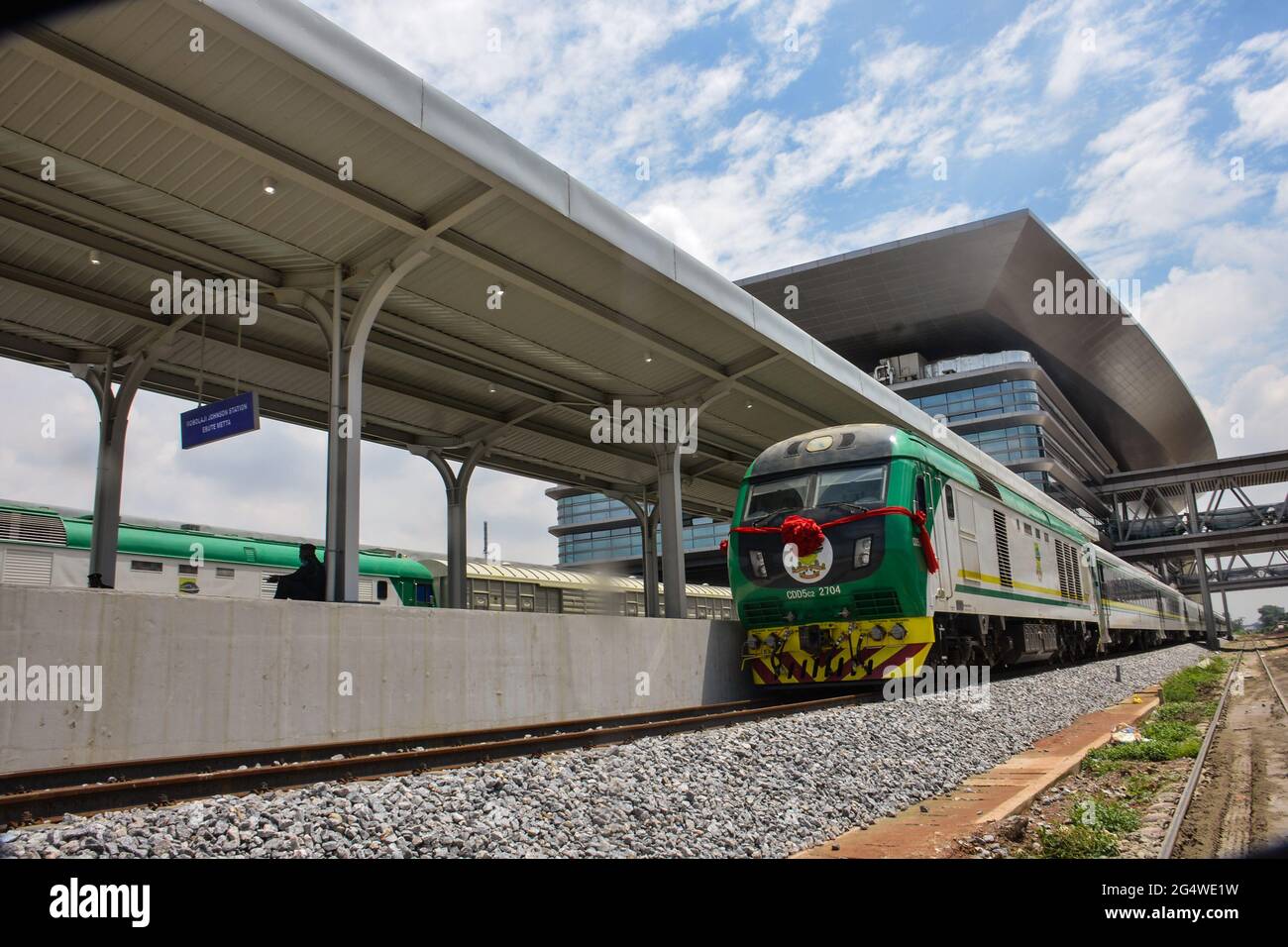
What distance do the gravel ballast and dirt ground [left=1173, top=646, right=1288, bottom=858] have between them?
1.89 meters

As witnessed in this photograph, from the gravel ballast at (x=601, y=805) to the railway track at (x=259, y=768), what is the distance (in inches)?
13.9

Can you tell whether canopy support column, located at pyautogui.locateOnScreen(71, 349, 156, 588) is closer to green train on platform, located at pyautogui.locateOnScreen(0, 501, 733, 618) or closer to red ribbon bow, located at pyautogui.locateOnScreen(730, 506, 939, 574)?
green train on platform, located at pyautogui.locateOnScreen(0, 501, 733, 618)

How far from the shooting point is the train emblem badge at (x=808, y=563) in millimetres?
12203

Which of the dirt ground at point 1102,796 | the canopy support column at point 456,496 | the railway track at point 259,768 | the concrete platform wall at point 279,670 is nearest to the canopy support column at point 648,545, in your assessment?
the canopy support column at point 456,496

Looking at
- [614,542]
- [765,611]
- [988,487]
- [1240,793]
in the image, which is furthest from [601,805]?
[614,542]

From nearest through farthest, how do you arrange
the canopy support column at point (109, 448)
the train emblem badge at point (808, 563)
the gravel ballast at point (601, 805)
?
the gravel ballast at point (601, 805), the train emblem badge at point (808, 563), the canopy support column at point (109, 448)

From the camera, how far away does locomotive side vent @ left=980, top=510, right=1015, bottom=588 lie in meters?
15.4

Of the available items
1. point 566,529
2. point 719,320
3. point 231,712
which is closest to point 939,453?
point 719,320

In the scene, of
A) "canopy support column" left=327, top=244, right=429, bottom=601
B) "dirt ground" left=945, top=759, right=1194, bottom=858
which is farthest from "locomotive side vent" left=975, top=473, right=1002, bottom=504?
"canopy support column" left=327, top=244, right=429, bottom=601

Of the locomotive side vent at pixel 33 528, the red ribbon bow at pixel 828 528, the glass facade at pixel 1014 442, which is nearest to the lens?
the red ribbon bow at pixel 828 528

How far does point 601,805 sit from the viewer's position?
5723mm

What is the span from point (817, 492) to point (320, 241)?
7.54m

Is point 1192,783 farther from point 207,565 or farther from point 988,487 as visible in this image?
point 207,565

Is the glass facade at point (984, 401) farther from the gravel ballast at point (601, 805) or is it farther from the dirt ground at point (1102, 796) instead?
the gravel ballast at point (601, 805)
